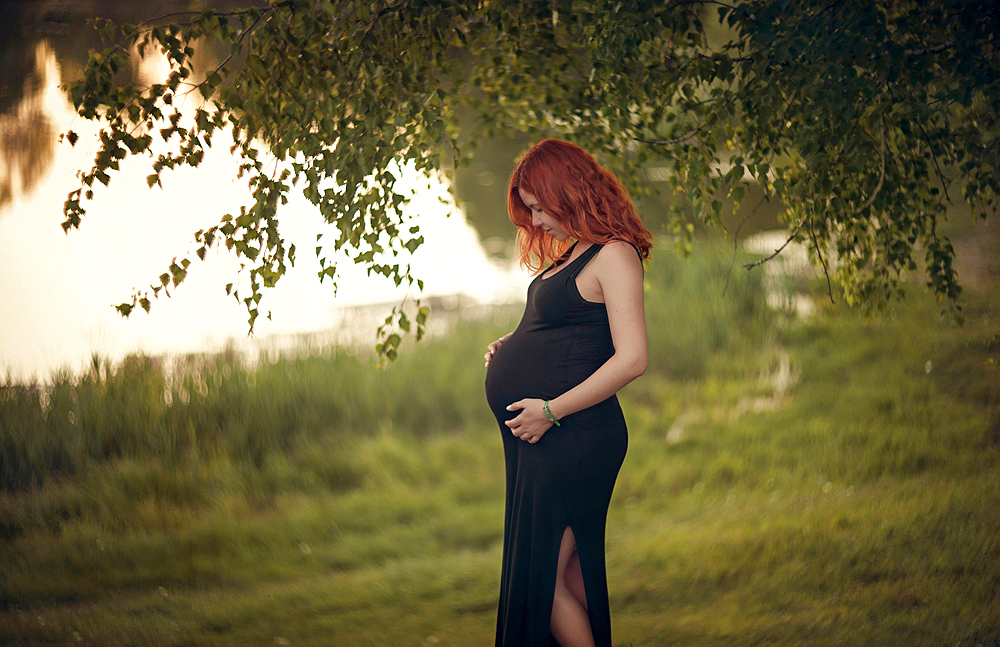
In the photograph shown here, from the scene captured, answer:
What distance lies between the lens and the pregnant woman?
2.03 meters

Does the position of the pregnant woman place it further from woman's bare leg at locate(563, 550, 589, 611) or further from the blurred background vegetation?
the blurred background vegetation

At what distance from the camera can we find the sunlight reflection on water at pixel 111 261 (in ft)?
16.8

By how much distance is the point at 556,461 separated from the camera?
2.07 m

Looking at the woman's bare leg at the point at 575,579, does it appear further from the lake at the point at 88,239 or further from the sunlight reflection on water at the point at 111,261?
the sunlight reflection on water at the point at 111,261

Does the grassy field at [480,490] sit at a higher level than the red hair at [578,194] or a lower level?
lower

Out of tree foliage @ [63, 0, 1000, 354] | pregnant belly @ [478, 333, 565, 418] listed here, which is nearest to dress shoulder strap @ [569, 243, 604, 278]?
pregnant belly @ [478, 333, 565, 418]

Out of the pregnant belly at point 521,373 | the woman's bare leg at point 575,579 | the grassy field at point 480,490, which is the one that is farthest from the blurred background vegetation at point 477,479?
the pregnant belly at point 521,373

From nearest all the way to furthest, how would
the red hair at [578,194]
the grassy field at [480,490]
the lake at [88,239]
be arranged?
the red hair at [578,194], the grassy field at [480,490], the lake at [88,239]

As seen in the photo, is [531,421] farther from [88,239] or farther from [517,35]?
[88,239]

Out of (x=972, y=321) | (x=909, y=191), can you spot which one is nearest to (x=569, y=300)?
(x=909, y=191)

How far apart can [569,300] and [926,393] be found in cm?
510

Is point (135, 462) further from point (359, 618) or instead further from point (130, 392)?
point (359, 618)

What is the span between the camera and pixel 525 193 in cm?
213

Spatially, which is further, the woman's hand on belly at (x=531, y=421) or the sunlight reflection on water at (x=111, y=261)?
the sunlight reflection on water at (x=111, y=261)
